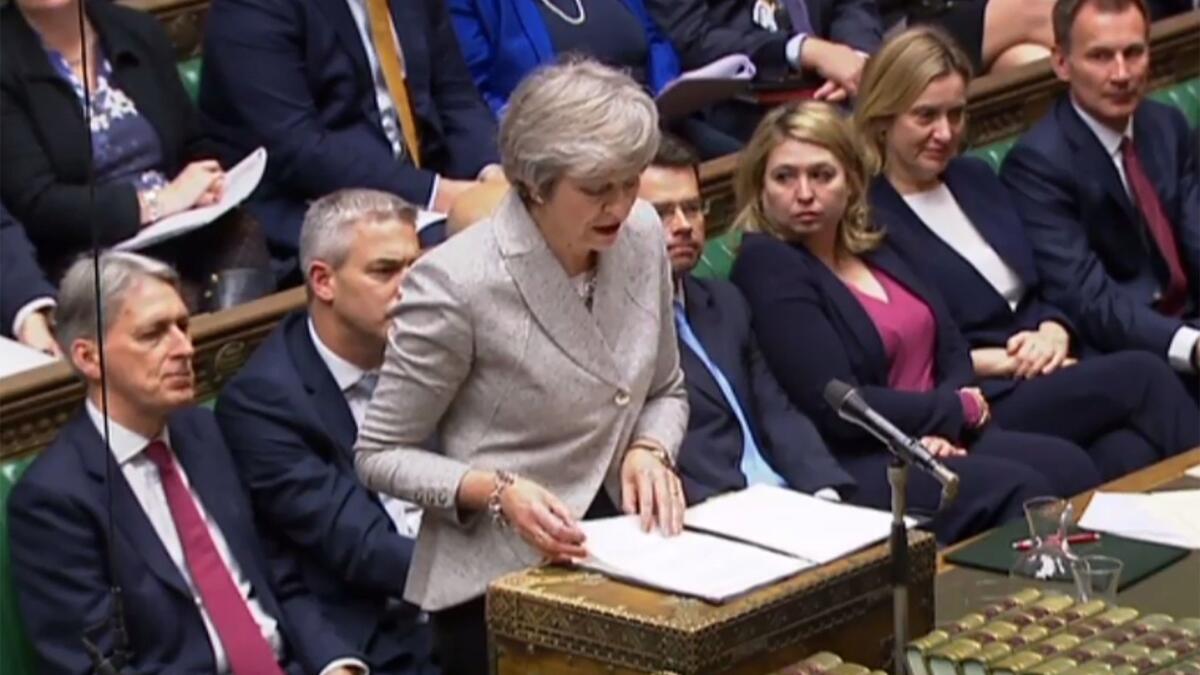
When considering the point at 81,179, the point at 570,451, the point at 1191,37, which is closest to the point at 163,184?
the point at 81,179

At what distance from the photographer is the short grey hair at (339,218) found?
3650mm

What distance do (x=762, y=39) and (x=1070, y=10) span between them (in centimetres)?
61

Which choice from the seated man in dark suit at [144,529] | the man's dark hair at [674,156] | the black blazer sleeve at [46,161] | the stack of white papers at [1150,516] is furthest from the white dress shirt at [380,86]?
the stack of white papers at [1150,516]

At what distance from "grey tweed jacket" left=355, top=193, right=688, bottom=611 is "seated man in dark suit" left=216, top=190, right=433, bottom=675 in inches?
20.1

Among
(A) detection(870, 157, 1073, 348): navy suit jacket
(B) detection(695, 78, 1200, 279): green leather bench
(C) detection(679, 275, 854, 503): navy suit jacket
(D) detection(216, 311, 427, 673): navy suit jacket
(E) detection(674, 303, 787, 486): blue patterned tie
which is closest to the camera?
(D) detection(216, 311, 427, 673): navy suit jacket

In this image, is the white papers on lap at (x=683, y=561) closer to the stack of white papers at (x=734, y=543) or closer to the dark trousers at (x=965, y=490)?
the stack of white papers at (x=734, y=543)

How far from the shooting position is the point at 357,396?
3.64 m

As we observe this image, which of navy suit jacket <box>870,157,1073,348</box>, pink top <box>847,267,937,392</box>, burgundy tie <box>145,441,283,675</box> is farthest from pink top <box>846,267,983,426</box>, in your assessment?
burgundy tie <box>145,441,283,675</box>

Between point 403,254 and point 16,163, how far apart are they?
0.75 m

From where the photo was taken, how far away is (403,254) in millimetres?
3674

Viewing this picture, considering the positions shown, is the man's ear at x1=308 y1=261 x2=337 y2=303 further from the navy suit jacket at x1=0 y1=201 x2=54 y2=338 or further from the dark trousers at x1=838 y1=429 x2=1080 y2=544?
the dark trousers at x1=838 y1=429 x2=1080 y2=544

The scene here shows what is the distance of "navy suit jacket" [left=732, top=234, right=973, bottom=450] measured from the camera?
406 centimetres

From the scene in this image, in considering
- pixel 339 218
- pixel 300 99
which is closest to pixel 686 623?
pixel 339 218

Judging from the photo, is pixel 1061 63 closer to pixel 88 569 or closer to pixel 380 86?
pixel 380 86
